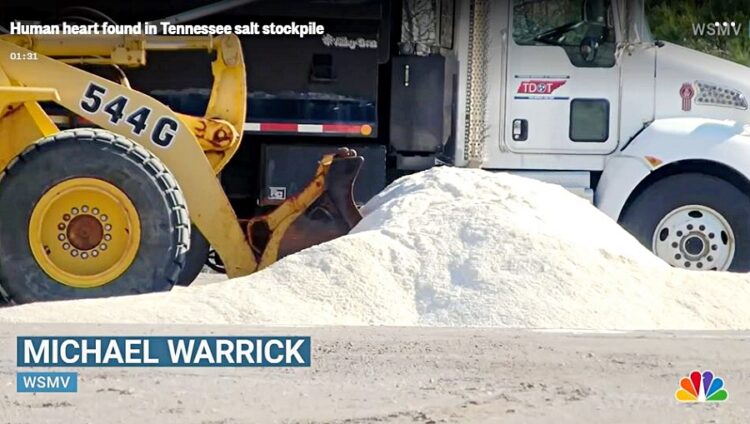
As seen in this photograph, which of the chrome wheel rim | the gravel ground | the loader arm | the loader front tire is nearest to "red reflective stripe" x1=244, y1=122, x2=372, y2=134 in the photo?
the loader arm

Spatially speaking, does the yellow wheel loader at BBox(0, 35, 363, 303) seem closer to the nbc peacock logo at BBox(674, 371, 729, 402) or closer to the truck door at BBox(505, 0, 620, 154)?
the truck door at BBox(505, 0, 620, 154)

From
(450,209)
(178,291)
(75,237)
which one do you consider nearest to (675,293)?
(450,209)

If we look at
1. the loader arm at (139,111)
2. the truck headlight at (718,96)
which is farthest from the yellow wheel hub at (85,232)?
the truck headlight at (718,96)

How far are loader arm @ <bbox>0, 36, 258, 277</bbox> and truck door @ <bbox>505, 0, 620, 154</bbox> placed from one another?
2760 mm

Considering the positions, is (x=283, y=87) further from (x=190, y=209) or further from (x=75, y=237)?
(x=75, y=237)

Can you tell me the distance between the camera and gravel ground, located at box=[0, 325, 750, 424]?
5984 millimetres

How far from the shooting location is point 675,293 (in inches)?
346

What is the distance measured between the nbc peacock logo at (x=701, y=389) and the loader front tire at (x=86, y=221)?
3573 mm

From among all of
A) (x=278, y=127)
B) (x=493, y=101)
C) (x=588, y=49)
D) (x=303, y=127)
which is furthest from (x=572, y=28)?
(x=278, y=127)

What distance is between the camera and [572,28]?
1169cm

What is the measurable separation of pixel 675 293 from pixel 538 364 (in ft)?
6.90
